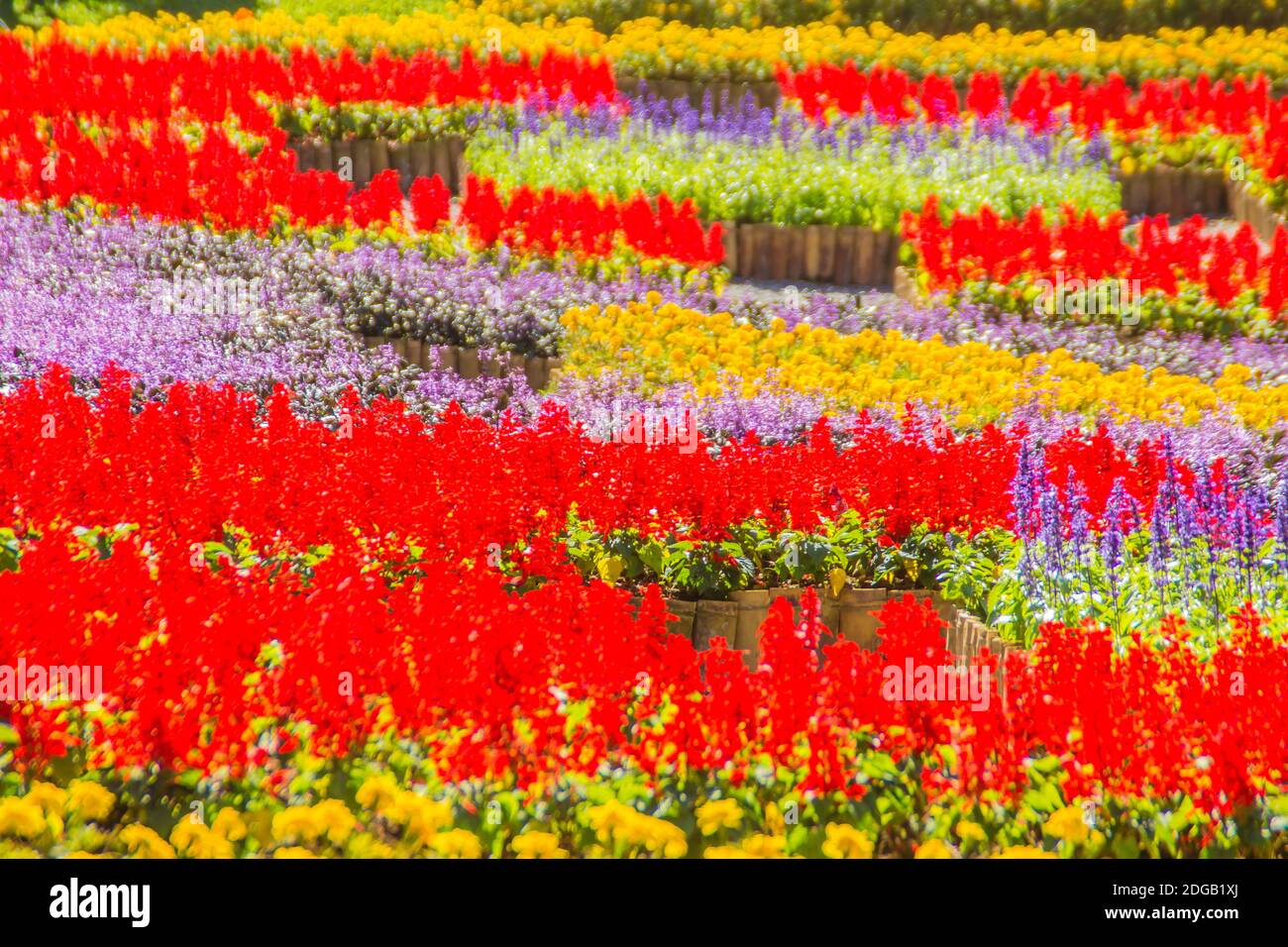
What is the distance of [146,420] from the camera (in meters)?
6.17

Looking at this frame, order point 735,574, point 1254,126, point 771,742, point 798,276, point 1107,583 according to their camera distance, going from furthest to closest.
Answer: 1. point 1254,126
2. point 798,276
3. point 735,574
4. point 1107,583
5. point 771,742

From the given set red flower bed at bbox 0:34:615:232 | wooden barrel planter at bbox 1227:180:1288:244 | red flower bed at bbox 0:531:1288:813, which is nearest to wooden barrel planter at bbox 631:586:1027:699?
red flower bed at bbox 0:531:1288:813

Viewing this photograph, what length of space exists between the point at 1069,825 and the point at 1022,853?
0.52 ft

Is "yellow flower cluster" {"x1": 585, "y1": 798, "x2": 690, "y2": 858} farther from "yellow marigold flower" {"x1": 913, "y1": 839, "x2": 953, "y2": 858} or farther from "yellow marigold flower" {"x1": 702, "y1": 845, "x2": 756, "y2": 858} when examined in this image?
"yellow marigold flower" {"x1": 913, "y1": 839, "x2": 953, "y2": 858}

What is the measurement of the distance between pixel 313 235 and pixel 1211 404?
230 inches

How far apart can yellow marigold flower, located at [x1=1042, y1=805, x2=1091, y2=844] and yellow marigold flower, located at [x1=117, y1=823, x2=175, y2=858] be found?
2112 mm

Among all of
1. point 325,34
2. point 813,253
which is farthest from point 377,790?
point 325,34

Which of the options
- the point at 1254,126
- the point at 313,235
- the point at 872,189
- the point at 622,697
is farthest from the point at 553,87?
the point at 622,697

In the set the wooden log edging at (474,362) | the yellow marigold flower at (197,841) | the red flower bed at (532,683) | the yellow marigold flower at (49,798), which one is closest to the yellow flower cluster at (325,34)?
the wooden log edging at (474,362)

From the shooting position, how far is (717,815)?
140 inches

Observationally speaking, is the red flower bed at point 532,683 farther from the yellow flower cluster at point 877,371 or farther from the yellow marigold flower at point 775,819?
the yellow flower cluster at point 877,371

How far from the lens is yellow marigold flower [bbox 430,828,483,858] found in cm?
338

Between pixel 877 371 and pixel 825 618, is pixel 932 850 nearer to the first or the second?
pixel 825 618

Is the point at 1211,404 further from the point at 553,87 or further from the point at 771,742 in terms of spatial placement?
the point at 553,87
